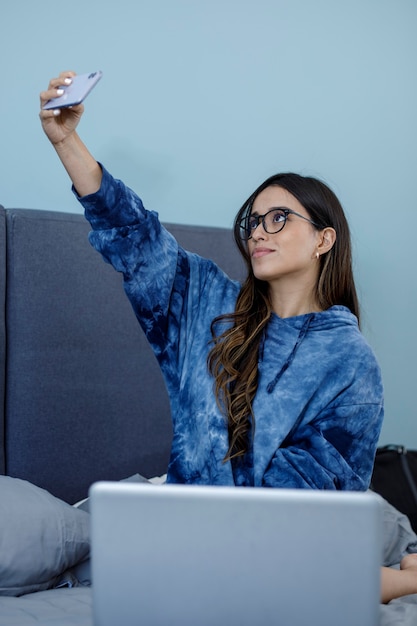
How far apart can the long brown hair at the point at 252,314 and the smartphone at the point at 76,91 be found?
1.88ft

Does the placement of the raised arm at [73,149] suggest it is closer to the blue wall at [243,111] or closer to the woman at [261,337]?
the woman at [261,337]

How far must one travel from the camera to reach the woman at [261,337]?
5.24ft

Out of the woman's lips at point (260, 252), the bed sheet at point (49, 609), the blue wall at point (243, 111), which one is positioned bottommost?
the bed sheet at point (49, 609)

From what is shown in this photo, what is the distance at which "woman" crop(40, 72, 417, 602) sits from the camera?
160 cm

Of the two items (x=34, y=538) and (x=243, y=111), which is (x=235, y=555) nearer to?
(x=34, y=538)

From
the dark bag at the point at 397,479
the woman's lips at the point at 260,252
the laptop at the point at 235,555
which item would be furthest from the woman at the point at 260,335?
the dark bag at the point at 397,479

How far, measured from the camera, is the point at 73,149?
60.5 inches

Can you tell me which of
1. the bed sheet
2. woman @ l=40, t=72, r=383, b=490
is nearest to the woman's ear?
woman @ l=40, t=72, r=383, b=490

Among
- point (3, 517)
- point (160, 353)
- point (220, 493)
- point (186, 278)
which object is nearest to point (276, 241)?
point (186, 278)

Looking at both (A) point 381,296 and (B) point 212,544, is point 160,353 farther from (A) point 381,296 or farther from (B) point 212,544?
(A) point 381,296

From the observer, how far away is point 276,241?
68.1 inches

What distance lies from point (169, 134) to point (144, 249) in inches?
36.8

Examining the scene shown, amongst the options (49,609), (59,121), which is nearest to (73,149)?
(59,121)

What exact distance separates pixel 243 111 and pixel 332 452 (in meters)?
1.41
